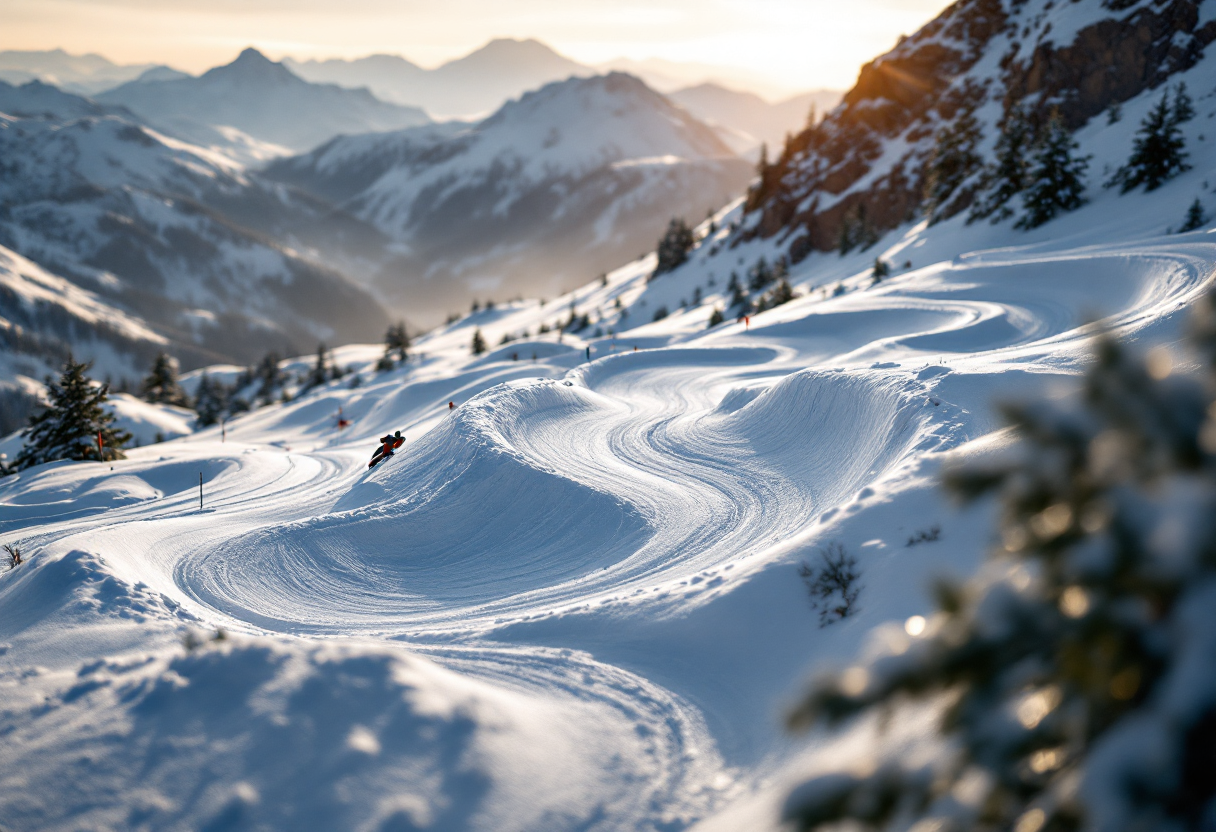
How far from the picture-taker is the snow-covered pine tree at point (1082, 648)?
2215 mm

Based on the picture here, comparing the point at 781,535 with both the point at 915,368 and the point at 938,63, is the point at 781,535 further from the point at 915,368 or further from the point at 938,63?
the point at 938,63

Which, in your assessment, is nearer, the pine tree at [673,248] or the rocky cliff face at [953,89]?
the rocky cliff face at [953,89]

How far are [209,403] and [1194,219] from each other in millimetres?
67724

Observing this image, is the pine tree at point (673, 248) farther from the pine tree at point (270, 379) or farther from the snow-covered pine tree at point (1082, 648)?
the snow-covered pine tree at point (1082, 648)

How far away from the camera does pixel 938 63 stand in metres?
60.3

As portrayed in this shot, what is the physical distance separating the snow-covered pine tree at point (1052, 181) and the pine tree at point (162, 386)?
7296 cm

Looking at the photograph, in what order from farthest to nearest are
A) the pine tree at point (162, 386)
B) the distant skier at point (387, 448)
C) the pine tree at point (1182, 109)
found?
1. the pine tree at point (162, 386)
2. the pine tree at point (1182, 109)
3. the distant skier at point (387, 448)

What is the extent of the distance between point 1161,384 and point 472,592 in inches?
344

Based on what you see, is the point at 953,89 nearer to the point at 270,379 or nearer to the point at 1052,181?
the point at 1052,181

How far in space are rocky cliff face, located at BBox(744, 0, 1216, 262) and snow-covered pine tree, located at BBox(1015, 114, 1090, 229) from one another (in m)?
10.5

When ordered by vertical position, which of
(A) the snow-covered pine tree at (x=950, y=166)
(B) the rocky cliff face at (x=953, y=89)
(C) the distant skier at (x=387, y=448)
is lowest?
(C) the distant skier at (x=387, y=448)

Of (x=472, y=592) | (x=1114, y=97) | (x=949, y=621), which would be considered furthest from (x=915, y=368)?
(x=1114, y=97)

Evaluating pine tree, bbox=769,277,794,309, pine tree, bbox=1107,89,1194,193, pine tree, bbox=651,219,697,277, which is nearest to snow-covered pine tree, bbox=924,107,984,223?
pine tree, bbox=769,277,794,309

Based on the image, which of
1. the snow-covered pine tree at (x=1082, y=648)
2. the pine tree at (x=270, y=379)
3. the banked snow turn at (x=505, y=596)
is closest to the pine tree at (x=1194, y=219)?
the banked snow turn at (x=505, y=596)
